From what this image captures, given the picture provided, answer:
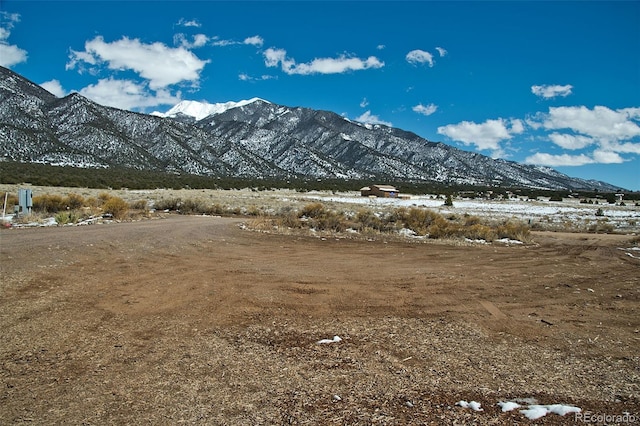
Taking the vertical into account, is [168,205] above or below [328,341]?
above

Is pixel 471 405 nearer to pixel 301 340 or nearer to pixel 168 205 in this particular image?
pixel 301 340

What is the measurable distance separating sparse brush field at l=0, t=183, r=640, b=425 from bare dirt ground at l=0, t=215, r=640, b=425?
0.03m

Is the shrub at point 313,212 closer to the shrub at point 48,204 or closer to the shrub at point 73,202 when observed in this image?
the shrub at point 73,202

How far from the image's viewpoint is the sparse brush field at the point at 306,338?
169 inches

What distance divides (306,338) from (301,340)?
0.10 meters

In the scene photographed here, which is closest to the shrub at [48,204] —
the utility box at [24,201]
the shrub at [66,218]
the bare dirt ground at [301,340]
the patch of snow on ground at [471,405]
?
the utility box at [24,201]

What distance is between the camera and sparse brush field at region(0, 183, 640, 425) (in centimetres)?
430

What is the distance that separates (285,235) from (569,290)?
38.9 ft

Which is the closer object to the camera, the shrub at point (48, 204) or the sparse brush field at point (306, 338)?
the sparse brush field at point (306, 338)

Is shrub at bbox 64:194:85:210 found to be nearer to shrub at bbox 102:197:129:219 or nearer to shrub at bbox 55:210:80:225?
shrub at bbox 102:197:129:219

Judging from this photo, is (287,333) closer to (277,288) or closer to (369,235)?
(277,288)

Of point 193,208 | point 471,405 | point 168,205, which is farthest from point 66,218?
point 471,405

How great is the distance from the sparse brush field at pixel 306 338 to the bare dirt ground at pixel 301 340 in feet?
0.09

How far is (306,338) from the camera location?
630cm
